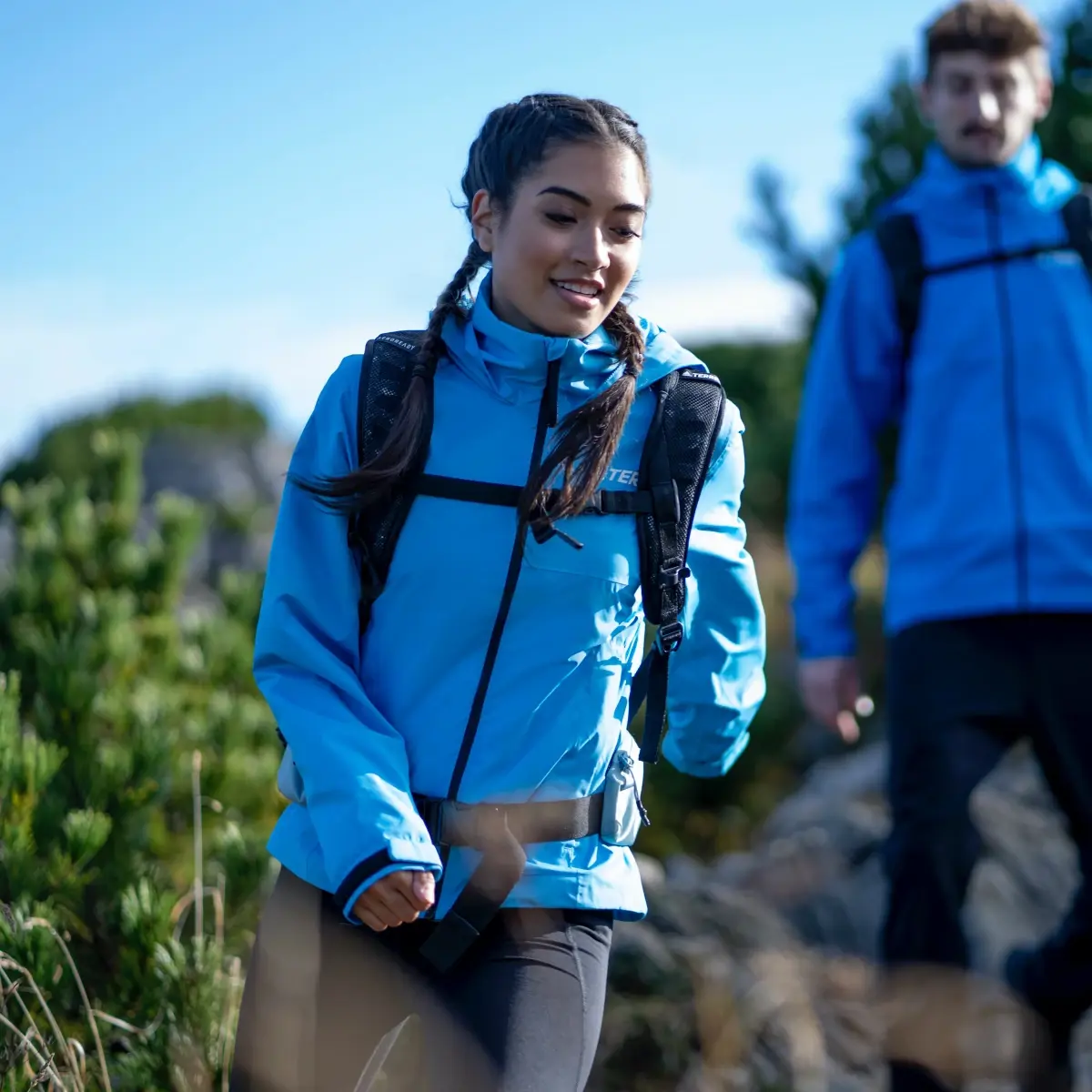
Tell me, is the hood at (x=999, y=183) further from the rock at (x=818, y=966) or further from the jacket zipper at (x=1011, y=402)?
the rock at (x=818, y=966)

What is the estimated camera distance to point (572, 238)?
2.21m

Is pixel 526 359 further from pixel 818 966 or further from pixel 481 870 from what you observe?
pixel 818 966

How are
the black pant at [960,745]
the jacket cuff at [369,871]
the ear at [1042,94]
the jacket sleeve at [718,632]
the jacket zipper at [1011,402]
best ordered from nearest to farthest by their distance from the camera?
the jacket cuff at [369,871] → the jacket sleeve at [718,632] → the black pant at [960,745] → the jacket zipper at [1011,402] → the ear at [1042,94]

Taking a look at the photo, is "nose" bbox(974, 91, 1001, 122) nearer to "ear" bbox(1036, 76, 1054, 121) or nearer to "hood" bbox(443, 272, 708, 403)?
"ear" bbox(1036, 76, 1054, 121)

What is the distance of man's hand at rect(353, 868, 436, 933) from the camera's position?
1.92 metres

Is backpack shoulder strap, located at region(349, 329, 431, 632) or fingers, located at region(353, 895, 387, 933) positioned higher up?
backpack shoulder strap, located at region(349, 329, 431, 632)

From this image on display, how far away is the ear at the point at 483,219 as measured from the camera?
92.5 inches

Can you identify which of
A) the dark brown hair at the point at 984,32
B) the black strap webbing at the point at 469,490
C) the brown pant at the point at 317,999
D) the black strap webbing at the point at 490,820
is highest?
the dark brown hair at the point at 984,32

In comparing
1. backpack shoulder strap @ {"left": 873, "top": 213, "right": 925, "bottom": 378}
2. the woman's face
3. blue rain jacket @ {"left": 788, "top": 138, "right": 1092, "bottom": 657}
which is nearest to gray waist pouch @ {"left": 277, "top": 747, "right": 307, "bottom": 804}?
the woman's face

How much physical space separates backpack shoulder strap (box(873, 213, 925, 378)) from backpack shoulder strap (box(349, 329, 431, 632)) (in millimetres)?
1682

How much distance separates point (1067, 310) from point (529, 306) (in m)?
1.68

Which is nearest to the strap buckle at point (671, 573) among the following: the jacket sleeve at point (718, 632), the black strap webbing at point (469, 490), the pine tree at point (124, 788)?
the jacket sleeve at point (718, 632)

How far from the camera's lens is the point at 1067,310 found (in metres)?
3.39

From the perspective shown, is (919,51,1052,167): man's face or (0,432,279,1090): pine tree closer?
(0,432,279,1090): pine tree
